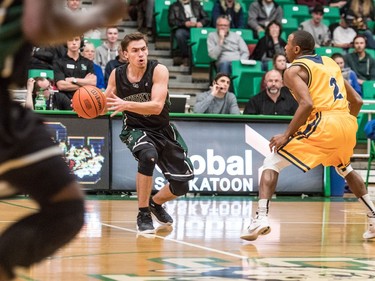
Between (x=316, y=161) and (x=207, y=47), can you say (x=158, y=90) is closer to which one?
(x=316, y=161)

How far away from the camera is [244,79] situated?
1608 cm

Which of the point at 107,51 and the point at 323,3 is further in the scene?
the point at 323,3

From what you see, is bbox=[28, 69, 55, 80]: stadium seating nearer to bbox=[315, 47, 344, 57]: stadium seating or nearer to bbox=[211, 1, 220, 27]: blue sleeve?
bbox=[211, 1, 220, 27]: blue sleeve

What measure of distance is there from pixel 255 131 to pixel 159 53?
490 centimetres

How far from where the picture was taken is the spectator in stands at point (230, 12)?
17.9 m

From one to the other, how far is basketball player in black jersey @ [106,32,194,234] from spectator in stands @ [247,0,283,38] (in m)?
Result: 9.55

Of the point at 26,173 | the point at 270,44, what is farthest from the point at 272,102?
the point at 26,173

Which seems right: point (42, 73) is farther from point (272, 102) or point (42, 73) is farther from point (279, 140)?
point (279, 140)

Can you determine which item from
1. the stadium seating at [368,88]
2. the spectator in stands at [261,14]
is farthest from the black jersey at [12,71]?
the spectator in stands at [261,14]

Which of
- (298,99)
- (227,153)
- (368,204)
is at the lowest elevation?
(227,153)

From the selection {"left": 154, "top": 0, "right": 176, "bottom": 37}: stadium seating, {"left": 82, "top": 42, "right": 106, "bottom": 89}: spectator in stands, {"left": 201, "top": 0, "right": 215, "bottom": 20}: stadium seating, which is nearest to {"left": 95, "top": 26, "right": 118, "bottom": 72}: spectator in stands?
{"left": 82, "top": 42, "right": 106, "bottom": 89}: spectator in stands

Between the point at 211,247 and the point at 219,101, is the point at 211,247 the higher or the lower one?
the lower one

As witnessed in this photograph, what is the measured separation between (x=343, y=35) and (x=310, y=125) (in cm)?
1098

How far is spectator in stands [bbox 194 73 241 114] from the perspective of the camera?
45.9ft
